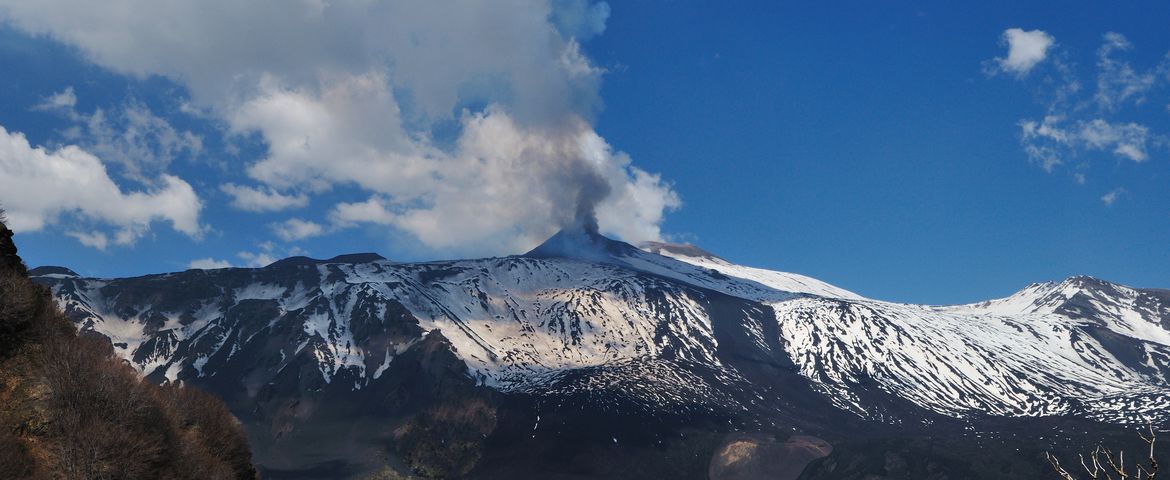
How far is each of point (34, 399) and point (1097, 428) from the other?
21878cm

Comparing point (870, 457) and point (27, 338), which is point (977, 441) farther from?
point (27, 338)

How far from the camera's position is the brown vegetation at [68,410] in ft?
135

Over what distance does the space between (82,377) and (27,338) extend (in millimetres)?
3798

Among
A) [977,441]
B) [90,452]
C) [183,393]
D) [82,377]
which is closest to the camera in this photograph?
[90,452]

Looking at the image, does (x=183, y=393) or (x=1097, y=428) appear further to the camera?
(x=1097, y=428)

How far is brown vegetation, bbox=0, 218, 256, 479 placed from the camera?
41.2m

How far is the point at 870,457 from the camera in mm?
185250

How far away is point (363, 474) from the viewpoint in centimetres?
18312

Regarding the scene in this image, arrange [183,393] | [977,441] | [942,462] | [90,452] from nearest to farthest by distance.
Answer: [90,452] → [183,393] → [942,462] → [977,441]

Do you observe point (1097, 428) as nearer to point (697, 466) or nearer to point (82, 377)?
point (697, 466)

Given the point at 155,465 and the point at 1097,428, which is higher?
the point at 1097,428

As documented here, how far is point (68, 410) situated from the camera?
43.2 m

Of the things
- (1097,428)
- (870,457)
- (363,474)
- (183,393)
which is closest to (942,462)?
(870,457)

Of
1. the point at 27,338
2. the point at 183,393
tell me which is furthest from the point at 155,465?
the point at 183,393
